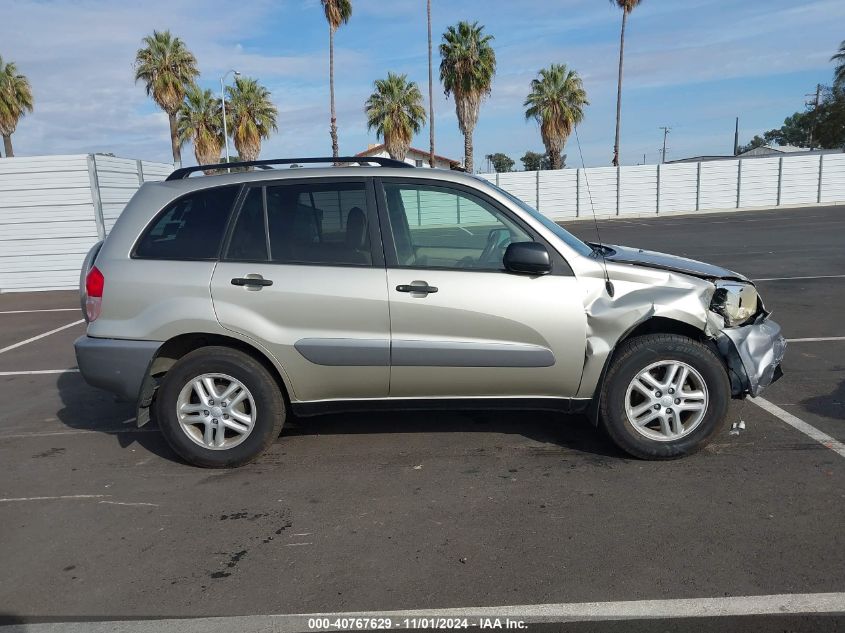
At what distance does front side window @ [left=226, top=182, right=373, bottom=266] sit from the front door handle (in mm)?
298

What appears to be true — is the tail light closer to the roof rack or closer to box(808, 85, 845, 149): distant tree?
the roof rack

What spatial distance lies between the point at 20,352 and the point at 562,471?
708 centimetres

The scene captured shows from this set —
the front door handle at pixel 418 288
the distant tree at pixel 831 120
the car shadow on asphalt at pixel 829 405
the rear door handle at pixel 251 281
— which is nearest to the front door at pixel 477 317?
the front door handle at pixel 418 288

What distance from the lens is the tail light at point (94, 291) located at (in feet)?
14.2

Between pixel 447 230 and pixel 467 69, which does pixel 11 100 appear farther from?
pixel 447 230

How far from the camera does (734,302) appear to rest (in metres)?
4.29

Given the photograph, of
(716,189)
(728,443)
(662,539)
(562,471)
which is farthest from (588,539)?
(716,189)

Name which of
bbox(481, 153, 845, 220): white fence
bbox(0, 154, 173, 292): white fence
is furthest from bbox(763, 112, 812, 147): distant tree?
bbox(0, 154, 173, 292): white fence

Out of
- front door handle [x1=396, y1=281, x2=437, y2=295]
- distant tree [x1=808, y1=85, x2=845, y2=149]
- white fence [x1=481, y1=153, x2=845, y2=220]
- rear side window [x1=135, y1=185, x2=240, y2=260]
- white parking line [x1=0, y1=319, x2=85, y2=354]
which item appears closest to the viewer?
front door handle [x1=396, y1=281, x2=437, y2=295]

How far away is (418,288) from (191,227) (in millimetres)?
1536

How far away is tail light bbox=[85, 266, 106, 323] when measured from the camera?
4320 millimetres

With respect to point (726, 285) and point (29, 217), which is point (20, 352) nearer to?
point (29, 217)

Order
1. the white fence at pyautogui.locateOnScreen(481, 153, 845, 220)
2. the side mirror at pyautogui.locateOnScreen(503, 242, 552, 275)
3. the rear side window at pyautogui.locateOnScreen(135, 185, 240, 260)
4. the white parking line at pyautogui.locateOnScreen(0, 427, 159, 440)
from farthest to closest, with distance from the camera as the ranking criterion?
the white fence at pyautogui.locateOnScreen(481, 153, 845, 220) → the white parking line at pyautogui.locateOnScreen(0, 427, 159, 440) → the rear side window at pyautogui.locateOnScreen(135, 185, 240, 260) → the side mirror at pyautogui.locateOnScreen(503, 242, 552, 275)

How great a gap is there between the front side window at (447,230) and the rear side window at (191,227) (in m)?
1.08
